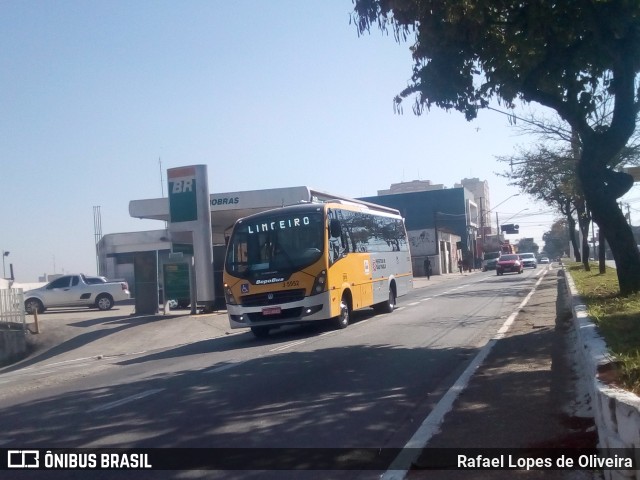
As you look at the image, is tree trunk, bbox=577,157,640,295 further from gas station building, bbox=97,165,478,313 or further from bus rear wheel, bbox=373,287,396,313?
gas station building, bbox=97,165,478,313

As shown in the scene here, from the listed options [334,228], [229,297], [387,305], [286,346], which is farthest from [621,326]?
[387,305]

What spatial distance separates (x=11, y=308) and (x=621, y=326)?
20665mm

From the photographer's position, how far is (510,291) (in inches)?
1265

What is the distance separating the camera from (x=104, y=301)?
34656 mm

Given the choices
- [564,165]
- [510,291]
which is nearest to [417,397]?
[564,165]

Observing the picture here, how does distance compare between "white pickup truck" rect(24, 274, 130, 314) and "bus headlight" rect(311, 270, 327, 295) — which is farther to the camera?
"white pickup truck" rect(24, 274, 130, 314)

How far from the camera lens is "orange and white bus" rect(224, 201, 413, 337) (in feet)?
57.3

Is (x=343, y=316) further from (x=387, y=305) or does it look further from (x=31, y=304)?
(x=31, y=304)

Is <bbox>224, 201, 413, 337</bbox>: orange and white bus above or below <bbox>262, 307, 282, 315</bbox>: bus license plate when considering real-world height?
above

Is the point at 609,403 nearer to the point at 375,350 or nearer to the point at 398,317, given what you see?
the point at 375,350

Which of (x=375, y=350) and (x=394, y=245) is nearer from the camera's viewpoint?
(x=375, y=350)

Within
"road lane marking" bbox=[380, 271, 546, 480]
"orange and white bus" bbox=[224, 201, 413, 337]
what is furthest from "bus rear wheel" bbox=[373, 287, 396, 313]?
"road lane marking" bbox=[380, 271, 546, 480]

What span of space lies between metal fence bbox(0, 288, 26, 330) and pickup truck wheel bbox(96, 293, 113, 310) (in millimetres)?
9436

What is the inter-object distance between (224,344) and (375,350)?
5.17 meters
